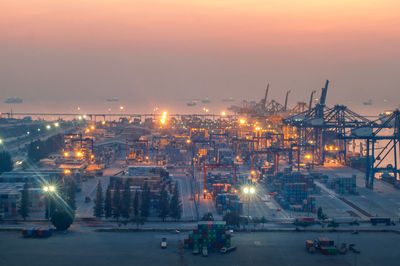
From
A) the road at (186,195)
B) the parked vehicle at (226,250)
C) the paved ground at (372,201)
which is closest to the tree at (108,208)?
the road at (186,195)

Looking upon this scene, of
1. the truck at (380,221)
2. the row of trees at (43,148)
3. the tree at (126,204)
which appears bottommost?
the truck at (380,221)

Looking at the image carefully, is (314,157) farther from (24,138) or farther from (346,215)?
(24,138)

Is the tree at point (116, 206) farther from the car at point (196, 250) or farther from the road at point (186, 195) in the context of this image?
the car at point (196, 250)

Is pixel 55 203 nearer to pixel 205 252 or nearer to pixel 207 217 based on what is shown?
pixel 207 217

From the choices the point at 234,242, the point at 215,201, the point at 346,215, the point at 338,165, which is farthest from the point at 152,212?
the point at 338,165

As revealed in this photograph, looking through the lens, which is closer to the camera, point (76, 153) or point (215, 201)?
point (215, 201)

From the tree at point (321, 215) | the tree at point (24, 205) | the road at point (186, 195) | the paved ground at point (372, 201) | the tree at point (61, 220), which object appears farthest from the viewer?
the paved ground at point (372, 201)

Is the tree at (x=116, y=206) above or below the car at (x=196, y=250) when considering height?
above
